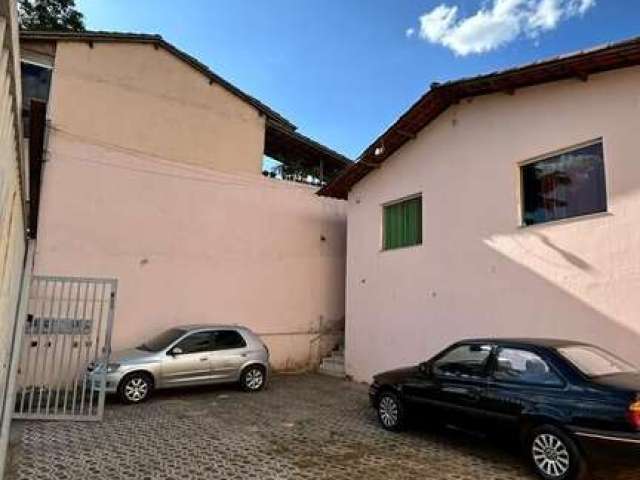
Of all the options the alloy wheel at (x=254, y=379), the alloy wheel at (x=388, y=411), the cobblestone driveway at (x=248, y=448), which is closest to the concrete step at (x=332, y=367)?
the alloy wheel at (x=254, y=379)

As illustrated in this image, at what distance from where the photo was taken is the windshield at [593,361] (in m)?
5.54

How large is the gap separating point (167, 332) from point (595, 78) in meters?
9.50

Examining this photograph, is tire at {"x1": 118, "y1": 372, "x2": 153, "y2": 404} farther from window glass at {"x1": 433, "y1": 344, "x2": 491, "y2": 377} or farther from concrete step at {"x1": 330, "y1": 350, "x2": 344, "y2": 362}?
window glass at {"x1": 433, "y1": 344, "x2": 491, "y2": 377}

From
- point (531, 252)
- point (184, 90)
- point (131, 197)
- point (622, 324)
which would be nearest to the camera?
point (622, 324)

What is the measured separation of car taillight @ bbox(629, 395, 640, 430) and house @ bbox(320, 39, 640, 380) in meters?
2.35

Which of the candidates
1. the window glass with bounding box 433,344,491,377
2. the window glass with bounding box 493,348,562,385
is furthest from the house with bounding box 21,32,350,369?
the window glass with bounding box 493,348,562,385

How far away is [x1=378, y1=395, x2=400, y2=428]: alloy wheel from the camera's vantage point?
7.45 metres

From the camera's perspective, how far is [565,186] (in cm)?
806

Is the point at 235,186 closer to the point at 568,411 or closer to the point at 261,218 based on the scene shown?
the point at 261,218

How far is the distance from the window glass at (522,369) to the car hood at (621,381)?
16.3 inches

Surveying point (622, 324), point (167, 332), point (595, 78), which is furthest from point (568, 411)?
point (167, 332)

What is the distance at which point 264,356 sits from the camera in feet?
37.1

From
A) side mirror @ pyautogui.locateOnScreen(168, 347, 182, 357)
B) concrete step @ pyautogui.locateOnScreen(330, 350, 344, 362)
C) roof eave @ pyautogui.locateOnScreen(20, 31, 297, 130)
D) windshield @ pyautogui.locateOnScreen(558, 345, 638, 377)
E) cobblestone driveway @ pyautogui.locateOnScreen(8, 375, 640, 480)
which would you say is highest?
roof eave @ pyautogui.locateOnScreen(20, 31, 297, 130)

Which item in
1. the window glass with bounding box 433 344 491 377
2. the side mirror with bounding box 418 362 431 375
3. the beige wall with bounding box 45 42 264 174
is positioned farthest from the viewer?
the beige wall with bounding box 45 42 264 174
